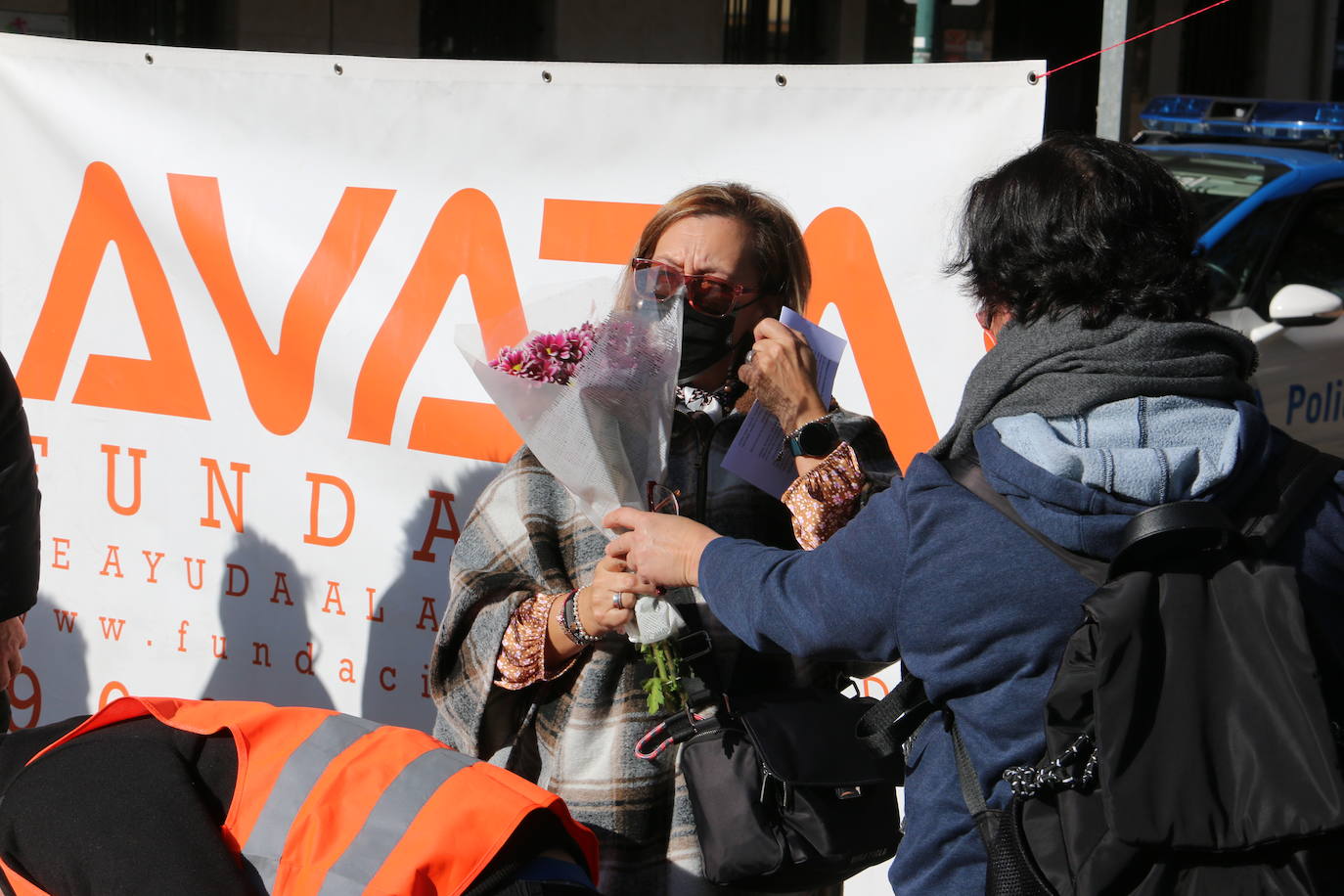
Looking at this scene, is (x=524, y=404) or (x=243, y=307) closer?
(x=524, y=404)

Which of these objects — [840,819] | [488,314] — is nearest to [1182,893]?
[840,819]

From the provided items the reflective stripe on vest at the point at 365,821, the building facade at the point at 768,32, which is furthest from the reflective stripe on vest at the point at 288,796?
the building facade at the point at 768,32

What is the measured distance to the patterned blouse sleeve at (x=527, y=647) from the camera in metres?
2.02

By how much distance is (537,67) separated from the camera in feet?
9.53

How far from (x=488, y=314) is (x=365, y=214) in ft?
1.27

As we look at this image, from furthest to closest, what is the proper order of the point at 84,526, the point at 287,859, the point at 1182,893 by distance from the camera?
the point at 84,526
the point at 287,859
the point at 1182,893

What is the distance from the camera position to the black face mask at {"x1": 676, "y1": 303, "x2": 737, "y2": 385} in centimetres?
213

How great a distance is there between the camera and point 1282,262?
5.09 m

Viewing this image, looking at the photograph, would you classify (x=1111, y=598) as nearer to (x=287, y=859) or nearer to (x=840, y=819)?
(x=840, y=819)

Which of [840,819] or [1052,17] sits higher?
[1052,17]

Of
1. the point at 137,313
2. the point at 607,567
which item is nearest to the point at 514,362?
the point at 607,567

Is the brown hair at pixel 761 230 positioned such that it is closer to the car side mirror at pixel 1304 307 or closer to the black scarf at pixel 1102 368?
the black scarf at pixel 1102 368

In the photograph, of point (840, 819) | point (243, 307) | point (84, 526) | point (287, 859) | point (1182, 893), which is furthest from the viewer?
point (84, 526)

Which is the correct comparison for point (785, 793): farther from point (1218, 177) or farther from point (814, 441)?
point (1218, 177)
